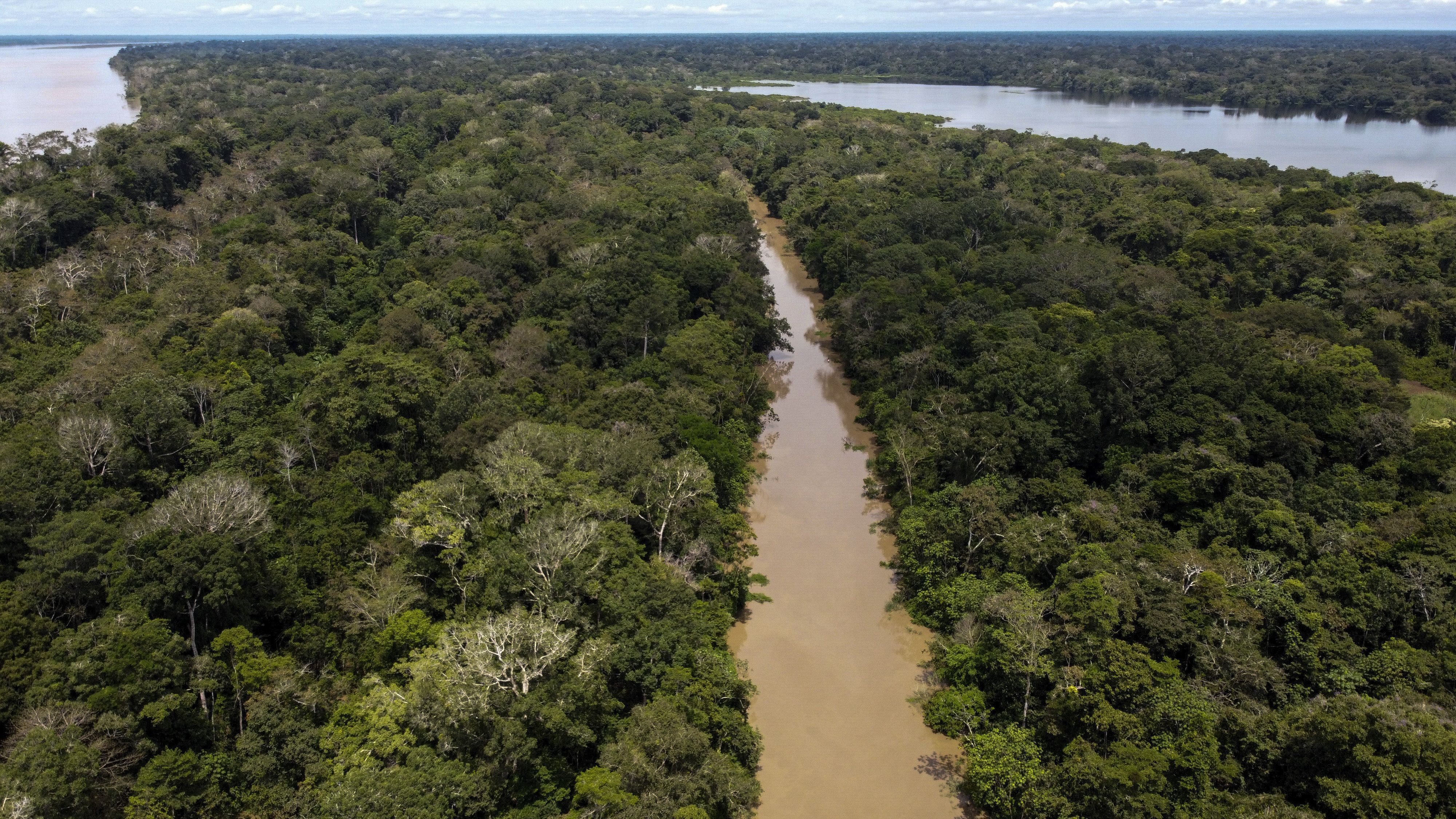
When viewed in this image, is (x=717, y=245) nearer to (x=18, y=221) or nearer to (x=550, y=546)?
(x=550, y=546)

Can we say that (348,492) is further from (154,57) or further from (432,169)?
(154,57)

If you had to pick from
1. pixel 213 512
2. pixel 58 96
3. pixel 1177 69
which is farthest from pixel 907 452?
pixel 1177 69

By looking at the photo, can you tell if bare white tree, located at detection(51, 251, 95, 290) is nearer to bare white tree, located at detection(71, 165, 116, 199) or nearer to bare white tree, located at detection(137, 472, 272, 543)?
bare white tree, located at detection(71, 165, 116, 199)

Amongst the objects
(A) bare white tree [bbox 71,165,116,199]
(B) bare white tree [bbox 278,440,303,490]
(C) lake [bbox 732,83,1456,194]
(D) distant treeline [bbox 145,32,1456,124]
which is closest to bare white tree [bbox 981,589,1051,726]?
(B) bare white tree [bbox 278,440,303,490]

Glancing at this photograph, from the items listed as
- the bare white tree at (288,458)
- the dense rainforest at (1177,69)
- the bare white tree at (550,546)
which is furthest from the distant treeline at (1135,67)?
the bare white tree at (288,458)

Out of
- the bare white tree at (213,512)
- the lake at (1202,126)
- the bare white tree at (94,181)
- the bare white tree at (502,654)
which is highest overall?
the lake at (1202,126)

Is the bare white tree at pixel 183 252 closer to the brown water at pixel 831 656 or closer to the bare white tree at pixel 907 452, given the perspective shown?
the brown water at pixel 831 656
